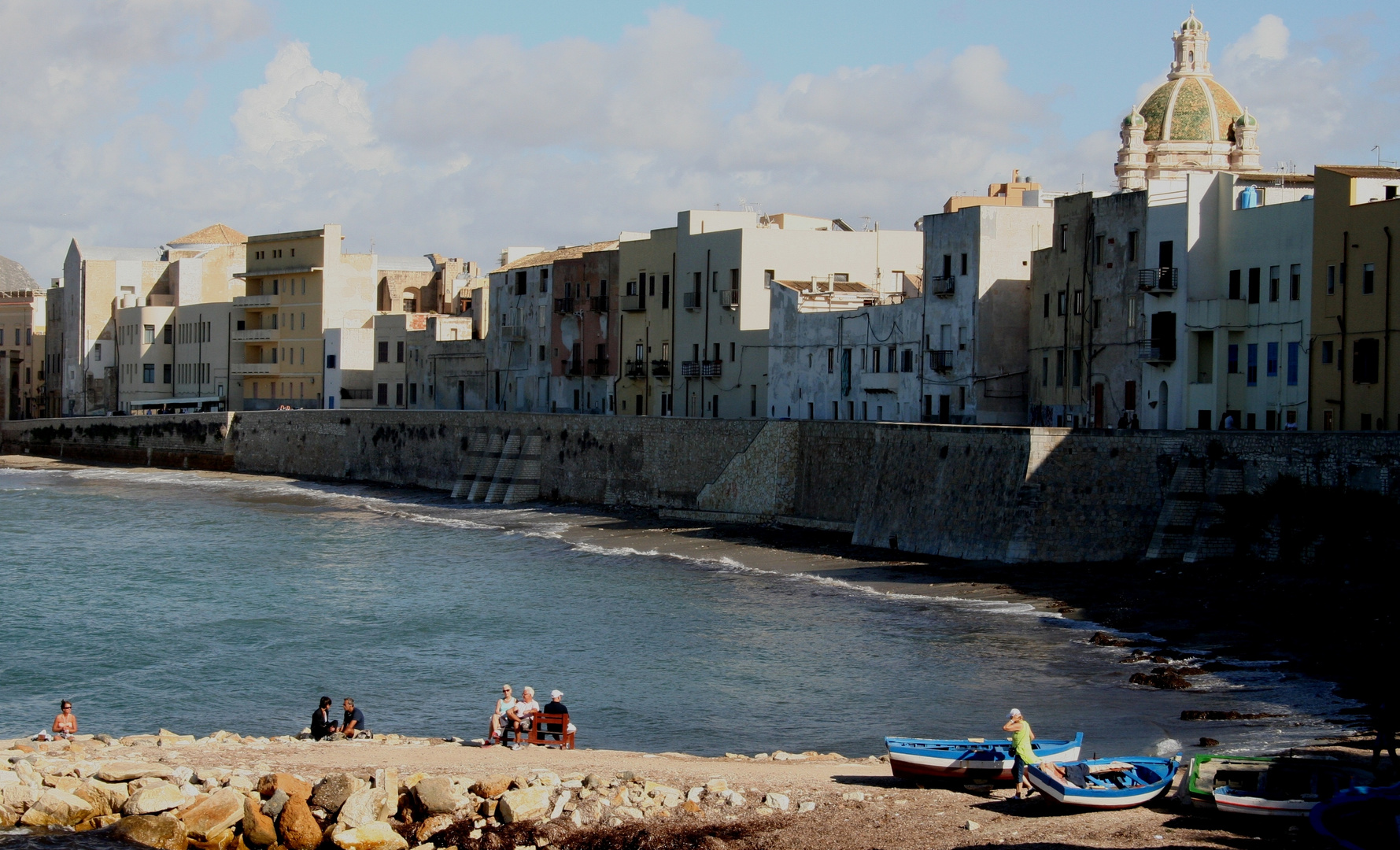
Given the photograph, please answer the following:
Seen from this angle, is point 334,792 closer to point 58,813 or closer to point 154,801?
point 154,801

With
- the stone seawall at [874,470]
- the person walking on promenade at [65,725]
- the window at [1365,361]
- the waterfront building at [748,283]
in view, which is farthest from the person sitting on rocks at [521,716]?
the waterfront building at [748,283]

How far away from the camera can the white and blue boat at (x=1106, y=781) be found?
60.5 ft

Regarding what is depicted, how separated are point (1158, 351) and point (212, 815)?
3191 cm

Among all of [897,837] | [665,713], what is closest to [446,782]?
[897,837]

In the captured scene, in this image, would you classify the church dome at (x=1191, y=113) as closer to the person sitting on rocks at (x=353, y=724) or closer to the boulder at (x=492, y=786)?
the person sitting on rocks at (x=353, y=724)

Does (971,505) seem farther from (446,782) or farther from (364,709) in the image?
(446,782)

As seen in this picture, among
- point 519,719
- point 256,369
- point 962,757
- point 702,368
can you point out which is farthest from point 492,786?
point 256,369

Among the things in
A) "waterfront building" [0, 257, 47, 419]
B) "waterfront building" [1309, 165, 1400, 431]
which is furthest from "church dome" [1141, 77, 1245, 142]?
"waterfront building" [0, 257, 47, 419]

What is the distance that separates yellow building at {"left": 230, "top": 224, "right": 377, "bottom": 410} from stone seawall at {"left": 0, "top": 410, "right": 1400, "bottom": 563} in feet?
32.0

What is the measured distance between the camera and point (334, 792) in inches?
776

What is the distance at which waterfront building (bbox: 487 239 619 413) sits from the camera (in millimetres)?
72625

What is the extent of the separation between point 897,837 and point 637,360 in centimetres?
5278

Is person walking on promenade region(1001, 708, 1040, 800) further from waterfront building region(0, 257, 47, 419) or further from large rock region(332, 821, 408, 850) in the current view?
waterfront building region(0, 257, 47, 419)

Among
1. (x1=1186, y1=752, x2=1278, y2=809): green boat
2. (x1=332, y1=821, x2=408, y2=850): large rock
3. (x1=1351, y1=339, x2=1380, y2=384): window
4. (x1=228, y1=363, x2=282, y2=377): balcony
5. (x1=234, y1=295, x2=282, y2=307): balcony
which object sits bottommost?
(x1=332, y1=821, x2=408, y2=850): large rock
